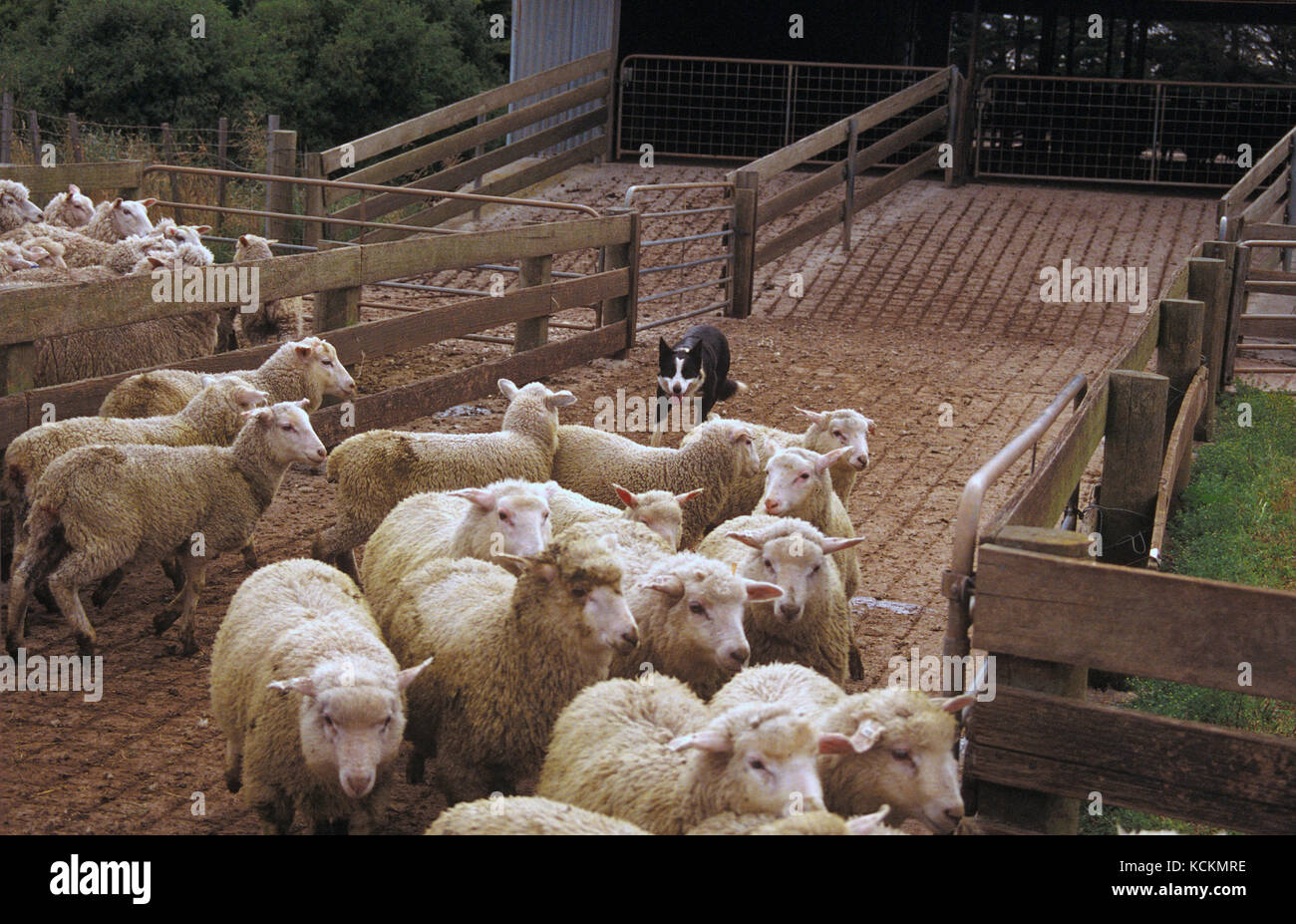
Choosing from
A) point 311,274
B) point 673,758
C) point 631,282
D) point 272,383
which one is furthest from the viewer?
point 631,282

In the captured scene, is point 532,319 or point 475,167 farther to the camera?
point 475,167

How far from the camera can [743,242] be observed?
13078 mm

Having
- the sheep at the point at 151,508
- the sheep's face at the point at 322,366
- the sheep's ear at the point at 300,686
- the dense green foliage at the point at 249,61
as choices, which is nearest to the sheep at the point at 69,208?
the sheep's face at the point at 322,366

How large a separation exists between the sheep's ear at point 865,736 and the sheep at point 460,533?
6.43ft

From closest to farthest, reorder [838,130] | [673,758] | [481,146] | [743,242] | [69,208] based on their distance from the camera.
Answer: [673,758] → [69,208] → [743,242] → [838,130] → [481,146]

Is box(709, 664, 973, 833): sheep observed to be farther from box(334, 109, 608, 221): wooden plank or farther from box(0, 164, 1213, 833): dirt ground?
box(334, 109, 608, 221): wooden plank

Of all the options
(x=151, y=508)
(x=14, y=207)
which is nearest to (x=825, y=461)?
(x=151, y=508)

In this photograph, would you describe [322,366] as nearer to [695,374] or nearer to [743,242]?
[695,374]

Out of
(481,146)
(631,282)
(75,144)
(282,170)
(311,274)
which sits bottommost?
(631,282)

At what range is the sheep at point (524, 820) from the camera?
3221 millimetres

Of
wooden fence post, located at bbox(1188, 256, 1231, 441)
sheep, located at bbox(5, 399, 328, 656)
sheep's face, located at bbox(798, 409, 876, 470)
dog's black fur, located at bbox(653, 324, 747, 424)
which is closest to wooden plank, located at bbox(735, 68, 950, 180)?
dog's black fur, located at bbox(653, 324, 747, 424)

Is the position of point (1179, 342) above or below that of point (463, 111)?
below

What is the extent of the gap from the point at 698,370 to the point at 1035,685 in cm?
577
